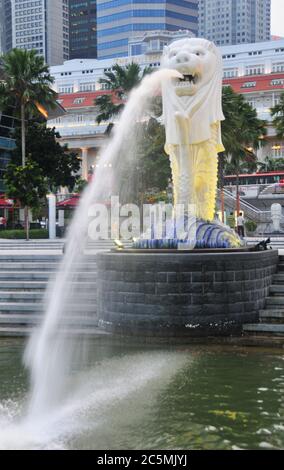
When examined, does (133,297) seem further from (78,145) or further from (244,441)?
(78,145)

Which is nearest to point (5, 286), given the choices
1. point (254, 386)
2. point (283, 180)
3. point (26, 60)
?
point (254, 386)

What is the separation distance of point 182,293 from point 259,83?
70.9 meters

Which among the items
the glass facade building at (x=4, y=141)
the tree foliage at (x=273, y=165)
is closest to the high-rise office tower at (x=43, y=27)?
the tree foliage at (x=273, y=165)

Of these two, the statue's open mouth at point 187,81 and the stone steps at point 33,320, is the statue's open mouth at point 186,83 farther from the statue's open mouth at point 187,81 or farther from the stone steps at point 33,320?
the stone steps at point 33,320

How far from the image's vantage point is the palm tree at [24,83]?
36.5 m

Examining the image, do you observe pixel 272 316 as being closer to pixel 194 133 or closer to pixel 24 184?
pixel 194 133

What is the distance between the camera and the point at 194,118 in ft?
43.0

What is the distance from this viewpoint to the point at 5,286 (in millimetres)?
14648

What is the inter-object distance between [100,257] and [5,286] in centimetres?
352

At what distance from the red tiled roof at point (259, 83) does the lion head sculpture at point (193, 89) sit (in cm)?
6516

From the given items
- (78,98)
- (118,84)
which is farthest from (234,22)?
(118,84)

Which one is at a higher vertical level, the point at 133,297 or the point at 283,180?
the point at 283,180

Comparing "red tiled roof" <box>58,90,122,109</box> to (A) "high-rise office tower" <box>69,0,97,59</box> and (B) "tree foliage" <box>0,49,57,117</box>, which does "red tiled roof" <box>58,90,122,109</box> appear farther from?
(A) "high-rise office tower" <box>69,0,97,59</box>

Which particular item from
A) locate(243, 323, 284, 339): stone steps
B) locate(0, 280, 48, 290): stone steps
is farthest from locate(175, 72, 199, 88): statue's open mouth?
locate(0, 280, 48, 290): stone steps
